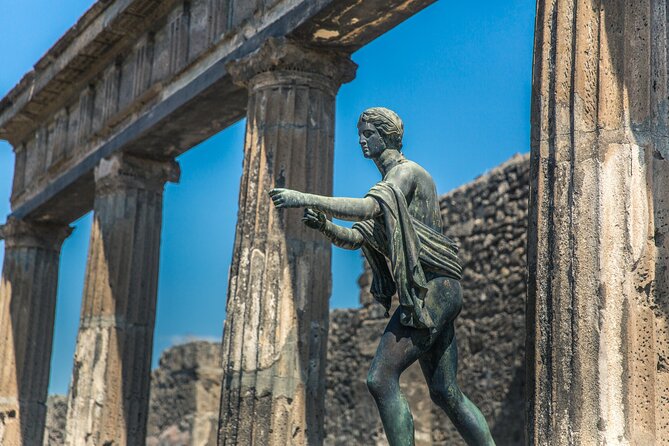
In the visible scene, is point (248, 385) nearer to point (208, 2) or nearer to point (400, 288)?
point (400, 288)

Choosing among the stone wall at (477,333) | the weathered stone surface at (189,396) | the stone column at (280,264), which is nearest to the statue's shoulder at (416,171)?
the stone column at (280,264)

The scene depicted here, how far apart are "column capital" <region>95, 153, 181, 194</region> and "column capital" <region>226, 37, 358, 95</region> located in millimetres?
3332

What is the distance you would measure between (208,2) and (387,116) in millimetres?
5123

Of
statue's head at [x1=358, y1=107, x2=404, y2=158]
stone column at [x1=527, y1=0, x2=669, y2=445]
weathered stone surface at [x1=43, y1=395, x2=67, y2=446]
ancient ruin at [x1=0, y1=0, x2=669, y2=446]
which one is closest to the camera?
stone column at [x1=527, y1=0, x2=669, y2=445]

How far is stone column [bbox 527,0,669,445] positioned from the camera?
17.8ft

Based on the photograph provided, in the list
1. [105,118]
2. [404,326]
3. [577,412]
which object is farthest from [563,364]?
[105,118]

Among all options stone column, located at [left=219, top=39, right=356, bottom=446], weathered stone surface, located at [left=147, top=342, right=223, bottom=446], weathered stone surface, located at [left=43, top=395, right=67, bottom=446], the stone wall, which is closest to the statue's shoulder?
stone column, located at [left=219, top=39, right=356, bottom=446]

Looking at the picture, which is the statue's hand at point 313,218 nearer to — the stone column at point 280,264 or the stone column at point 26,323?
the stone column at point 280,264

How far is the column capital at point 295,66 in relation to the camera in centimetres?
927

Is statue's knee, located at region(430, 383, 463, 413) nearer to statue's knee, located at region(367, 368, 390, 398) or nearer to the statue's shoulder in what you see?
statue's knee, located at region(367, 368, 390, 398)

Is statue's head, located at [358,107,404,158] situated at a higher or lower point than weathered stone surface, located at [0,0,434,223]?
lower

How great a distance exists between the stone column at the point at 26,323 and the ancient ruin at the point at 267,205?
1.0 inches

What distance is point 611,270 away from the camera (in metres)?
5.55

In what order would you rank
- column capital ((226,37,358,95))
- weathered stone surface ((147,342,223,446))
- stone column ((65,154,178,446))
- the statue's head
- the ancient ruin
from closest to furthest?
the ancient ruin < the statue's head < column capital ((226,37,358,95)) < stone column ((65,154,178,446)) < weathered stone surface ((147,342,223,446))
